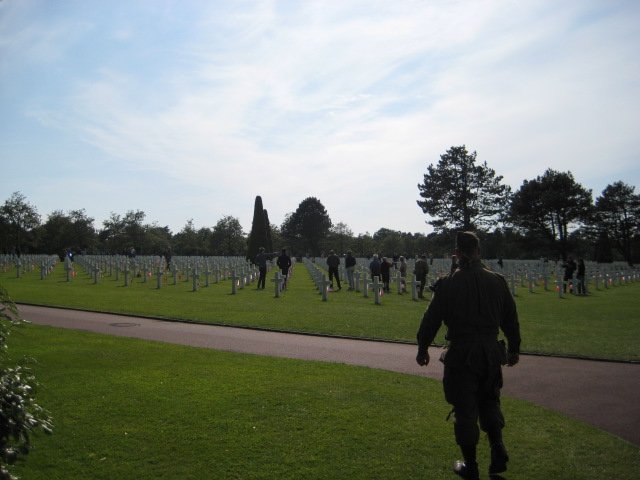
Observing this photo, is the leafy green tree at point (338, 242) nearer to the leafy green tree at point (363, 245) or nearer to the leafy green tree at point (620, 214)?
the leafy green tree at point (363, 245)

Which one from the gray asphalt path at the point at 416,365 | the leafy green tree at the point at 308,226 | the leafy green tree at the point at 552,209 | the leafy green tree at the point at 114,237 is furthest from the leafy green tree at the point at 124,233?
the gray asphalt path at the point at 416,365

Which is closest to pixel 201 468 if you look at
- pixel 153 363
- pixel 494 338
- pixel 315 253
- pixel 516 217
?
pixel 494 338

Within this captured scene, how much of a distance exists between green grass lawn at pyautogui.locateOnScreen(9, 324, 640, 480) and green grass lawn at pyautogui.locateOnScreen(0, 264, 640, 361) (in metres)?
4.67

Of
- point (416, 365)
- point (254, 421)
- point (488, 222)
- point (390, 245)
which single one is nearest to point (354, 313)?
point (416, 365)

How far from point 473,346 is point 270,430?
2360mm

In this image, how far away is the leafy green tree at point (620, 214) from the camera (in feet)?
230

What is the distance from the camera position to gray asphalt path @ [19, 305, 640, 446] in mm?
6656

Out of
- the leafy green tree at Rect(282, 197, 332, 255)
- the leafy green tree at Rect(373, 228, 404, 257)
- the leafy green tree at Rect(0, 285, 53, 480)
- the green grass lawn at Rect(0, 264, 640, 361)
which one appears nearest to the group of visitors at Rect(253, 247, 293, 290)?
the green grass lawn at Rect(0, 264, 640, 361)

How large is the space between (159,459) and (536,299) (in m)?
21.7

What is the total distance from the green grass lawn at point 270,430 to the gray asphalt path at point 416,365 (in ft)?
2.07

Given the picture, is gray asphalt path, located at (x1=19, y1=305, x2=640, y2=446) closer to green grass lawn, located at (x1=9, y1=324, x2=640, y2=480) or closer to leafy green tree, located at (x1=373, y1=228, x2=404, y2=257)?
green grass lawn, located at (x1=9, y1=324, x2=640, y2=480)

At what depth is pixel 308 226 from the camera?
114 meters

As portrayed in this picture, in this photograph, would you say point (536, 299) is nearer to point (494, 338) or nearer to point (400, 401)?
point (400, 401)

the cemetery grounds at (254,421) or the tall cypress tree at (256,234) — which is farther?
the tall cypress tree at (256,234)
